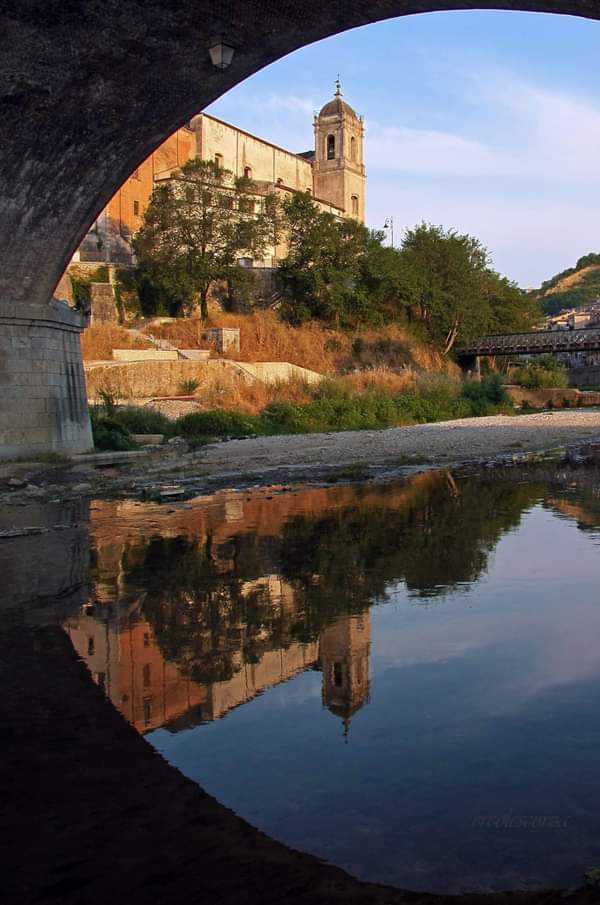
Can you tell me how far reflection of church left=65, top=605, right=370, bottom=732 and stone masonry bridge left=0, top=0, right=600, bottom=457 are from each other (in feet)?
17.6

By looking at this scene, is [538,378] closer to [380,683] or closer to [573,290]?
[380,683]

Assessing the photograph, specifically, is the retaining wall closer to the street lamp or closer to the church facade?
the church facade

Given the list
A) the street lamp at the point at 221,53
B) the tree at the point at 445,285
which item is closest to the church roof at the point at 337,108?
the tree at the point at 445,285

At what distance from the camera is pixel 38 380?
682 inches

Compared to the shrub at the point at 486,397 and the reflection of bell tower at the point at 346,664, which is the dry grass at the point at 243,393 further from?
the reflection of bell tower at the point at 346,664

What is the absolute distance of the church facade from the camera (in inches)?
2115

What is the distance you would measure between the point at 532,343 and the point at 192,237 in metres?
27.3

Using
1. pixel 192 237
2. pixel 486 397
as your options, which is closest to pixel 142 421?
pixel 486 397

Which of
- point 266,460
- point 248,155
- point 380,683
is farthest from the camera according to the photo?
point 248,155

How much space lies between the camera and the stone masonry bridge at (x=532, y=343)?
59.6m

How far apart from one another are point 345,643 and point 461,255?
188 feet

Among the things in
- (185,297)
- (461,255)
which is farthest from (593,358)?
(185,297)

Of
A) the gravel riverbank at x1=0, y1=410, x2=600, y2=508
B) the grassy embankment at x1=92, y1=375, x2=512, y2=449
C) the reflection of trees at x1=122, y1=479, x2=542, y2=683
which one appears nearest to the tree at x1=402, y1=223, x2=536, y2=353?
the grassy embankment at x1=92, y1=375, x2=512, y2=449

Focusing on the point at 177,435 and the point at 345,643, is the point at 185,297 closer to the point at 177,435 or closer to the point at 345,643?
the point at 177,435
